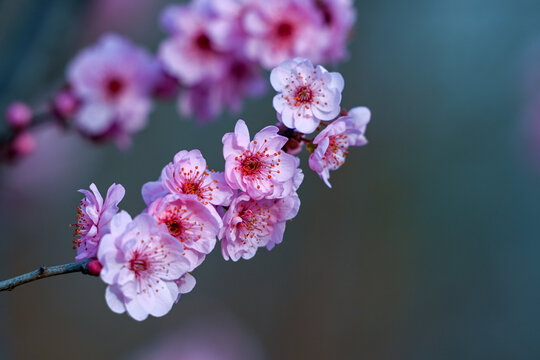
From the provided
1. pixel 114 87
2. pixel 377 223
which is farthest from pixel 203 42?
pixel 377 223

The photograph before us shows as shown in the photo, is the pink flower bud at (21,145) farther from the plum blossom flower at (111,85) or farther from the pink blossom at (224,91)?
the pink blossom at (224,91)

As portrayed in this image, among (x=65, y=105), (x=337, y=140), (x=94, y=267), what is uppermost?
(x=65, y=105)

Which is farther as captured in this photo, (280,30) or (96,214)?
(280,30)

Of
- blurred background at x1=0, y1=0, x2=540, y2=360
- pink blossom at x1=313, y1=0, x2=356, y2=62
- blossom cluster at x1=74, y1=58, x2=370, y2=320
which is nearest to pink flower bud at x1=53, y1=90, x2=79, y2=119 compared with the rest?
pink blossom at x1=313, y1=0, x2=356, y2=62

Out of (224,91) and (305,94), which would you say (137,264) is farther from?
(224,91)

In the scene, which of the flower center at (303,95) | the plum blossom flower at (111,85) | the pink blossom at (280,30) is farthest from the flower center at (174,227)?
the plum blossom flower at (111,85)

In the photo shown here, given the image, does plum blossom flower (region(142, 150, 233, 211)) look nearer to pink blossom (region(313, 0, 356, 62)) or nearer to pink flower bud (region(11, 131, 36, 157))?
pink blossom (region(313, 0, 356, 62))
